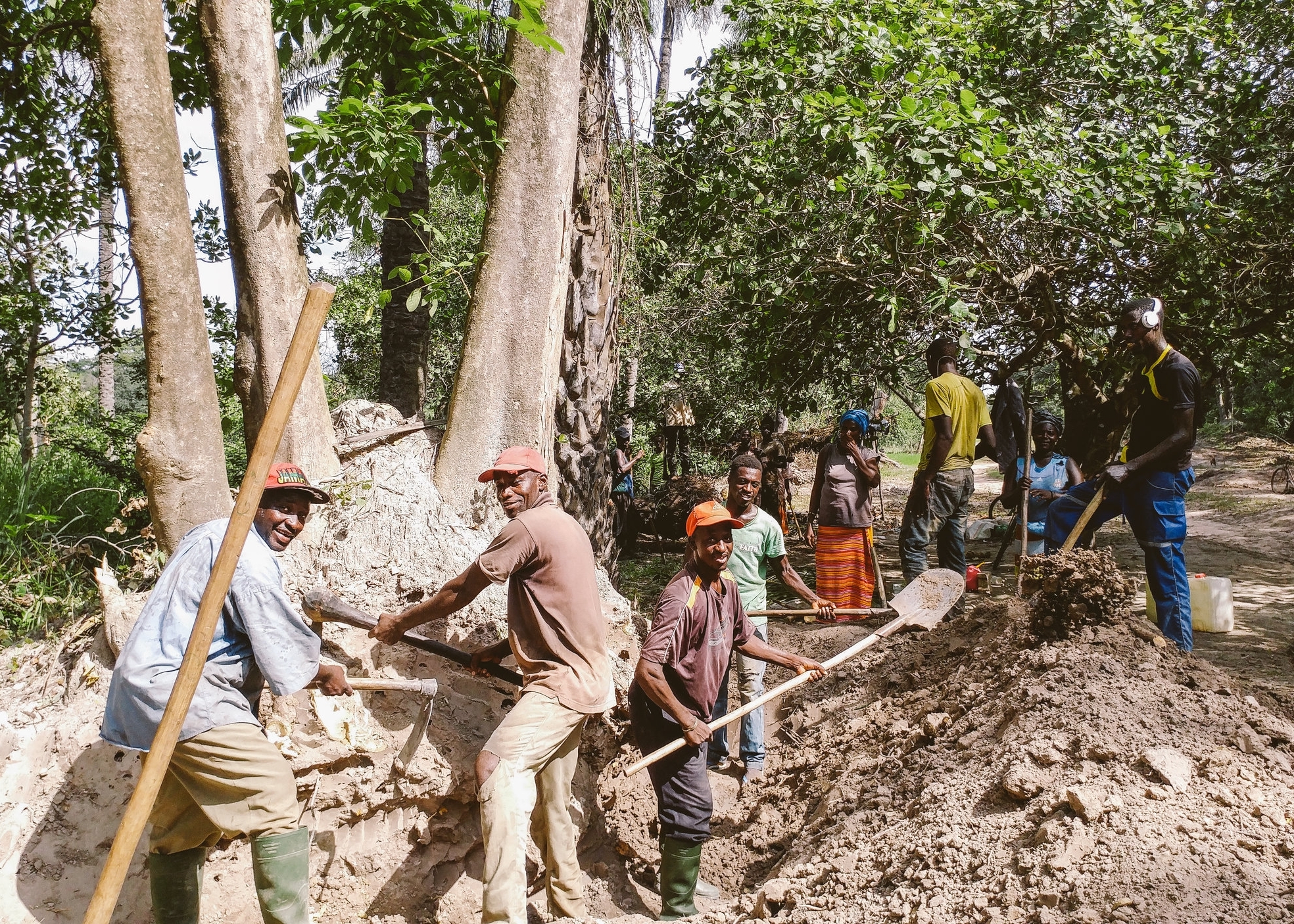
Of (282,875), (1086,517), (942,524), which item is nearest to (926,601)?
(1086,517)

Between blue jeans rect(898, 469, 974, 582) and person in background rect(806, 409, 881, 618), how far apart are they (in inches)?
12.4

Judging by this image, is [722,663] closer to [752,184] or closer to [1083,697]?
[1083,697]

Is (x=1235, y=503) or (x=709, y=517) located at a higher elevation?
(x=709, y=517)

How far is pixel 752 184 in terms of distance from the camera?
267 inches

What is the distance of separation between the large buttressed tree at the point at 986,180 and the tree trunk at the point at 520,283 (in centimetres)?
186

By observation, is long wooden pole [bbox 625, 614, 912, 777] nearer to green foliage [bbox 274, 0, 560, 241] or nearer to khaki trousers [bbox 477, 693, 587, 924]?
khaki trousers [bbox 477, 693, 587, 924]

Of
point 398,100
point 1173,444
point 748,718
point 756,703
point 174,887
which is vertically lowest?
point 748,718

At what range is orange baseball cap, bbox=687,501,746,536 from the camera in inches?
151

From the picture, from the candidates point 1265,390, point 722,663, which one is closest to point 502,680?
point 722,663

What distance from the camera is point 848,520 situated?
676cm

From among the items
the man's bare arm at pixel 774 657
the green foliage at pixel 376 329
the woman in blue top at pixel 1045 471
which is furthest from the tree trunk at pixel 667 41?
the man's bare arm at pixel 774 657

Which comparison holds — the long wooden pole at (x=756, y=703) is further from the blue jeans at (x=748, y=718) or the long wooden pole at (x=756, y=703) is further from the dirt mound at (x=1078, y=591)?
the dirt mound at (x=1078, y=591)

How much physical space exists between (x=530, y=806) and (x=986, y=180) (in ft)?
15.7

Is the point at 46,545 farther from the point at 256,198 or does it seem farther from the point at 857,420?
the point at 857,420
